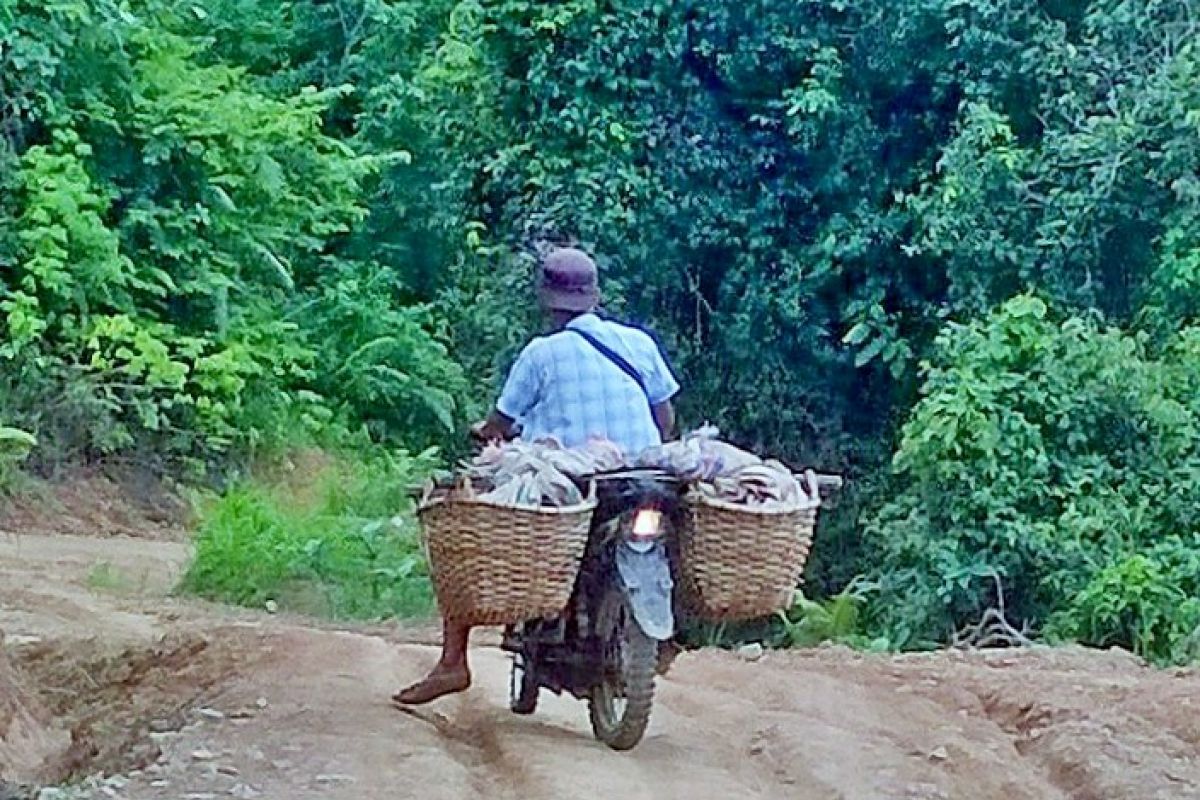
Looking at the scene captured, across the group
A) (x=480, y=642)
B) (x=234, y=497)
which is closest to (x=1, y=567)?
(x=234, y=497)

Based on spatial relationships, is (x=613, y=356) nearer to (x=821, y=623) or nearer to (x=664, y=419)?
(x=664, y=419)

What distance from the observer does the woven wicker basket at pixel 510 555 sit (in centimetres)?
691

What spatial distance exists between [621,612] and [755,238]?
12025 millimetres

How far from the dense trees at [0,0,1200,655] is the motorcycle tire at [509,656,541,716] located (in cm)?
676

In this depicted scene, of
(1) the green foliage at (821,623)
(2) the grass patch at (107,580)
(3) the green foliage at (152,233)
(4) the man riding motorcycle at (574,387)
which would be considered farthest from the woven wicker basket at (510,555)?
(3) the green foliage at (152,233)

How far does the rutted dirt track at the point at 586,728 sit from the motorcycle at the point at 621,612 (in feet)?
0.61

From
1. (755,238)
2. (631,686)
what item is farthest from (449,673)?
(755,238)

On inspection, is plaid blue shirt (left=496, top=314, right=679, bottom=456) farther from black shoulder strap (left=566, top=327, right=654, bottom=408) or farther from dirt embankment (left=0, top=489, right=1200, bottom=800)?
dirt embankment (left=0, top=489, right=1200, bottom=800)

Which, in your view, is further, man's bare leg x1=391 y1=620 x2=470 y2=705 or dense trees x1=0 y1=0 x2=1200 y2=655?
dense trees x1=0 y1=0 x2=1200 y2=655

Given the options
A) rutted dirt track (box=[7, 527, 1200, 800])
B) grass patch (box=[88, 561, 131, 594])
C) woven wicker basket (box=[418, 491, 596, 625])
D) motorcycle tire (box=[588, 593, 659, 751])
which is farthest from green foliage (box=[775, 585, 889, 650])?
woven wicker basket (box=[418, 491, 596, 625])

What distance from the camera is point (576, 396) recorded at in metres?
7.63

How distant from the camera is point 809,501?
7.27 metres

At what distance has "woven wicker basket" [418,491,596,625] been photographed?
6910mm

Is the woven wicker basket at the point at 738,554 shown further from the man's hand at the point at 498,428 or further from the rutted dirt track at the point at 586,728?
the man's hand at the point at 498,428
